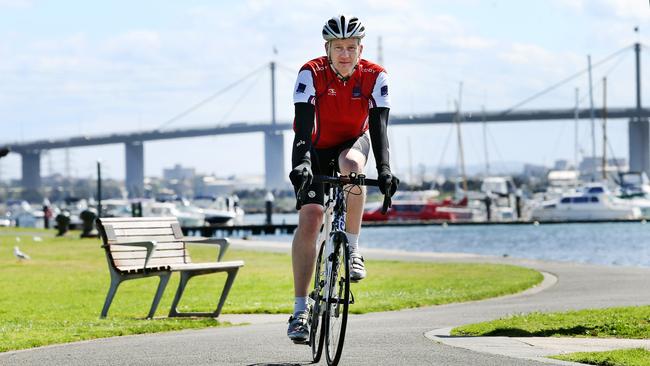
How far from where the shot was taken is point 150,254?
1289 cm

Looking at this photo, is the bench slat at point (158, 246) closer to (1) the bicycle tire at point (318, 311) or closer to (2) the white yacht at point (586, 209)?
(1) the bicycle tire at point (318, 311)

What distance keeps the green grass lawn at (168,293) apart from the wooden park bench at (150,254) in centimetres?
41

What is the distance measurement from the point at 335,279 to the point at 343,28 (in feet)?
5.06

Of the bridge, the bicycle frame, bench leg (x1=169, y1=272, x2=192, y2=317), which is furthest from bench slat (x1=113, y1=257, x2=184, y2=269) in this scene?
the bridge

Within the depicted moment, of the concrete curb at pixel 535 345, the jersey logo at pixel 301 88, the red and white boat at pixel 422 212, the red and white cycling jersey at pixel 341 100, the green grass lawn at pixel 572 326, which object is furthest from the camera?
the red and white boat at pixel 422 212

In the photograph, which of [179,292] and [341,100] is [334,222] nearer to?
[341,100]

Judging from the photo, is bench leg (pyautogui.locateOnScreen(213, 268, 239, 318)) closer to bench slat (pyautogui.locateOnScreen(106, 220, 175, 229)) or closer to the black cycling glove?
bench slat (pyautogui.locateOnScreen(106, 220, 175, 229))

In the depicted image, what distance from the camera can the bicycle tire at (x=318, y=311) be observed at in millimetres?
8383

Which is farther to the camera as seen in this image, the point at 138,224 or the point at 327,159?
the point at 138,224

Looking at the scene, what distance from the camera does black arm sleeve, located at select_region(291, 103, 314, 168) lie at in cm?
811

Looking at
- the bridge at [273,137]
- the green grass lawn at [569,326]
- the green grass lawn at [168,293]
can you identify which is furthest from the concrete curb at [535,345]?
the bridge at [273,137]

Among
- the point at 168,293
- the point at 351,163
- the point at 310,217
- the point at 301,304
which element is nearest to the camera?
the point at 351,163

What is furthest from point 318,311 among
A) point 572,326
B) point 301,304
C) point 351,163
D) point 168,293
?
point 168,293

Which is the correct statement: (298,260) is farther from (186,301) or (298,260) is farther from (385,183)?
(186,301)
